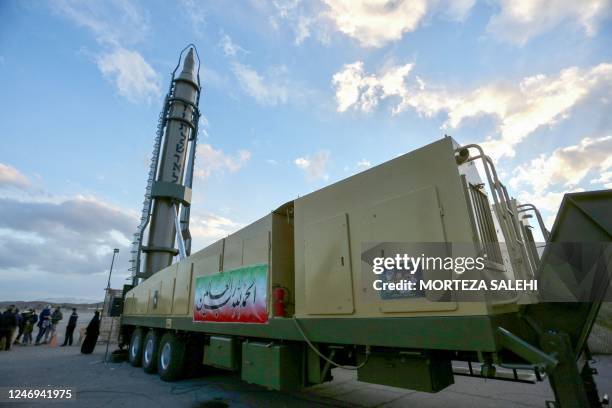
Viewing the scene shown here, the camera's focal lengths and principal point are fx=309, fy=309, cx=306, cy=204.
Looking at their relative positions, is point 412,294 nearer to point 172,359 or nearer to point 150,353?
point 172,359

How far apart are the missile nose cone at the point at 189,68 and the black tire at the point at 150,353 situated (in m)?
17.4

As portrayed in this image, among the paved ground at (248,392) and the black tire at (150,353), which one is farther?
the black tire at (150,353)

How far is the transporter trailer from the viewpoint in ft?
8.29

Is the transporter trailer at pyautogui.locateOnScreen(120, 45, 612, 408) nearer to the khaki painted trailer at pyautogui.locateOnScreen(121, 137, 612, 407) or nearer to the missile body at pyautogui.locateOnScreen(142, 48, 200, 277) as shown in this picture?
the khaki painted trailer at pyautogui.locateOnScreen(121, 137, 612, 407)

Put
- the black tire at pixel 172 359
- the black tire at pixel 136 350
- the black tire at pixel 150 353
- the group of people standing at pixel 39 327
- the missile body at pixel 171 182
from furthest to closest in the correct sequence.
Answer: the missile body at pixel 171 182
the group of people standing at pixel 39 327
the black tire at pixel 136 350
the black tire at pixel 150 353
the black tire at pixel 172 359

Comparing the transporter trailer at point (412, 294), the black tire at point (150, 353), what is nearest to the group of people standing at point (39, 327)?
the black tire at point (150, 353)

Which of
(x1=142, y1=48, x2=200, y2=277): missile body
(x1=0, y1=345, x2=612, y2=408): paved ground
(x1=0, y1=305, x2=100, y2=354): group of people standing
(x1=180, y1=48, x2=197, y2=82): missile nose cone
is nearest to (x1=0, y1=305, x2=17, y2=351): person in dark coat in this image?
(x1=0, y1=305, x2=100, y2=354): group of people standing

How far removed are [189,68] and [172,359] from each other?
19.5 metres

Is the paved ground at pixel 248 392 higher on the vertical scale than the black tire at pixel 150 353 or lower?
lower

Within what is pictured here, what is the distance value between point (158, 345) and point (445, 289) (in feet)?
27.3

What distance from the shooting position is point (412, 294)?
2.96 m

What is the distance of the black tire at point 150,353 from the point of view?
829 cm

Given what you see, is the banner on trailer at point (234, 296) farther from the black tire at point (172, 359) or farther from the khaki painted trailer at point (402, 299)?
the black tire at point (172, 359)

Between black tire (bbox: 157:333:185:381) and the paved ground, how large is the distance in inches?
8.4
